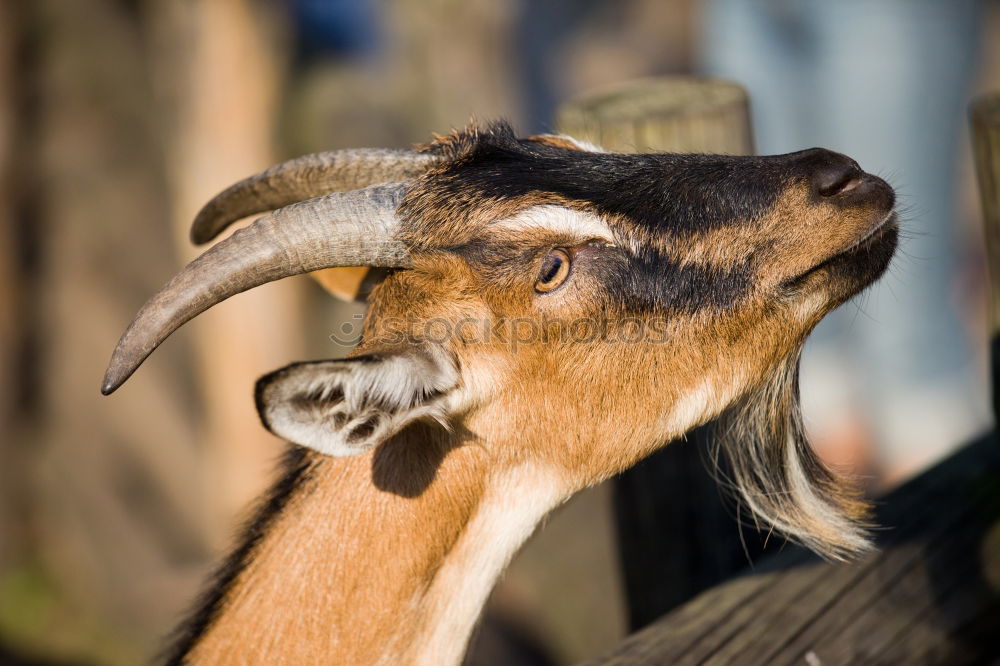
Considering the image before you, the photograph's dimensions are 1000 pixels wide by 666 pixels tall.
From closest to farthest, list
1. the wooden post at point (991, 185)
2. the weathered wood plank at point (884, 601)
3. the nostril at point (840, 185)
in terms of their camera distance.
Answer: the nostril at point (840, 185), the weathered wood plank at point (884, 601), the wooden post at point (991, 185)

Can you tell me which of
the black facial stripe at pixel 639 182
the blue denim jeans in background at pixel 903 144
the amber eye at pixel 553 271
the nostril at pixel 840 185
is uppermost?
the black facial stripe at pixel 639 182

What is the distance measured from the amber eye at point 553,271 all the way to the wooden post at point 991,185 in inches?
68.5

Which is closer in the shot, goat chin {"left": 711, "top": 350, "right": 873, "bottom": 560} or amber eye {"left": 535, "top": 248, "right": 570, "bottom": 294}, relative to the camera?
amber eye {"left": 535, "top": 248, "right": 570, "bottom": 294}

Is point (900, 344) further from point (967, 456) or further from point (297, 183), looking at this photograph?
point (297, 183)

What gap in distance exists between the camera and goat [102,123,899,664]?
2.83 metres

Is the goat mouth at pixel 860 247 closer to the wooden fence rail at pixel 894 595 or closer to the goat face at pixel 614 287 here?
the goat face at pixel 614 287

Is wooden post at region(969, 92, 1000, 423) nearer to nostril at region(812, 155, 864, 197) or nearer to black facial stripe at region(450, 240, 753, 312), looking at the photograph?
nostril at region(812, 155, 864, 197)

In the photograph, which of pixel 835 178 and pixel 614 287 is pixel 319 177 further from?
pixel 835 178

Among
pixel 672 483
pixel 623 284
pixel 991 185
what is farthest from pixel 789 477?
pixel 991 185

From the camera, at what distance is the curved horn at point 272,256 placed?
8.18ft

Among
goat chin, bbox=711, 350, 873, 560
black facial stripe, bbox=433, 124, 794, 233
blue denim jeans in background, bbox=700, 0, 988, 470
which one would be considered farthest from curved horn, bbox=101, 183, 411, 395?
blue denim jeans in background, bbox=700, 0, 988, 470

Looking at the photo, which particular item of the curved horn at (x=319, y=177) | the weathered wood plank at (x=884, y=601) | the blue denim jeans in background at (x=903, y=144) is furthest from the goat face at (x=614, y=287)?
the blue denim jeans in background at (x=903, y=144)

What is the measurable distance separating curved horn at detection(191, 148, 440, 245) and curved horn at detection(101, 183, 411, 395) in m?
0.28

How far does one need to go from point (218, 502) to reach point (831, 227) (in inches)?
249
